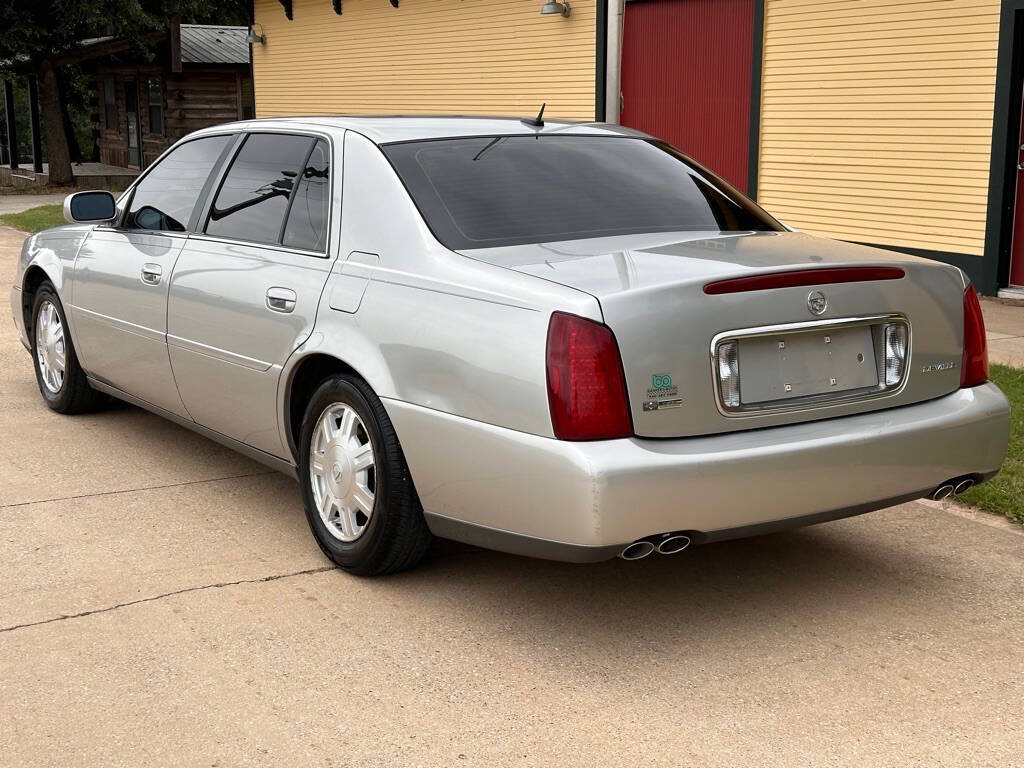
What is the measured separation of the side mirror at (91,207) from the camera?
611cm

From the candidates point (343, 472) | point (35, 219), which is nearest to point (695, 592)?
point (343, 472)

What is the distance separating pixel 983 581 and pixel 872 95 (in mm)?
8493

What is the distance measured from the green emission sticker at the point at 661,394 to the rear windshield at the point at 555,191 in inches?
33.4

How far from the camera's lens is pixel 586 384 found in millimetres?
3459

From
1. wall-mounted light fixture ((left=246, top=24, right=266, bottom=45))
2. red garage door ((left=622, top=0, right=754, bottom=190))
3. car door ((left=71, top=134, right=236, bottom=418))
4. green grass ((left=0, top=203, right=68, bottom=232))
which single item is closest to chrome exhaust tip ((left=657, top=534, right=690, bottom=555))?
car door ((left=71, top=134, right=236, bottom=418))

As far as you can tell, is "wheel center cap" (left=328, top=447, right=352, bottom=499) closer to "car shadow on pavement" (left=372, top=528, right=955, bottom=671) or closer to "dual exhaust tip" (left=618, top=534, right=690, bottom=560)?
"car shadow on pavement" (left=372, top=528, right=955, bottom=671)

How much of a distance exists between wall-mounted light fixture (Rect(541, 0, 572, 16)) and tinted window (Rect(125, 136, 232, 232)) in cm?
1061

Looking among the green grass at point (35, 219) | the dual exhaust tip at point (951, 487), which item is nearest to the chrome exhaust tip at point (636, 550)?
the dual exhaust tip at point (951, 487)

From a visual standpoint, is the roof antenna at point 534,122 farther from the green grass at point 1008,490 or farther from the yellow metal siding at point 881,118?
the yellow metal siding at point 881,118

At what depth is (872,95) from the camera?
471 inches

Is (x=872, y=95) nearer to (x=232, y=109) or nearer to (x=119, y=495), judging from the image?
(x=119, y=495)

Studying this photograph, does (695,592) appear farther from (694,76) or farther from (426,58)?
(426,58)

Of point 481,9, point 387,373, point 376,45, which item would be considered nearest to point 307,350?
point 387,373

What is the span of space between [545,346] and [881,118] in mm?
9336
